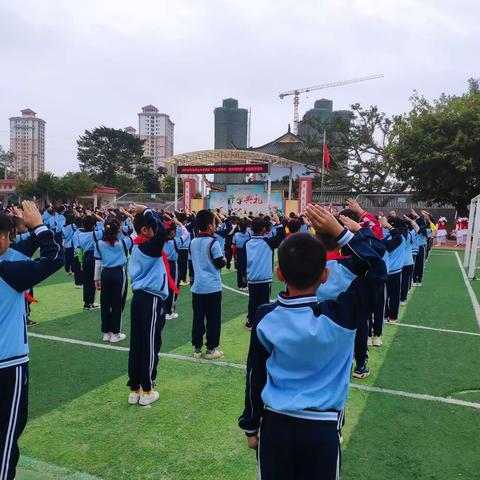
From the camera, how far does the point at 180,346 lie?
6.62 m

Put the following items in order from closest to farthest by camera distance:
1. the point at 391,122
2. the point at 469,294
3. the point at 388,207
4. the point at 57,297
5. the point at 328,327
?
the point at 328,327, the point at 57,297, the point at 469,294, the point at 388,207, the point at 391,122

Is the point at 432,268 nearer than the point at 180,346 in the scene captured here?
No

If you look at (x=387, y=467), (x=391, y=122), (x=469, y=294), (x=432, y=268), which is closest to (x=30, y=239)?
(x=387, y=467)

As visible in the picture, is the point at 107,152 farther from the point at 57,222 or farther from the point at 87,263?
the point at 87,263

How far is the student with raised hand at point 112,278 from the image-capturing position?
6648 mm

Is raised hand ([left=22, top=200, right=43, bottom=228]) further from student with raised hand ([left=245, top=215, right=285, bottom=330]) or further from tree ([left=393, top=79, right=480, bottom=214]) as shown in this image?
tree ([left=393, top=79, right=480, bottom=214])

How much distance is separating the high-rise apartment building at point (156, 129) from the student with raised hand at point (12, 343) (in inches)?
3762

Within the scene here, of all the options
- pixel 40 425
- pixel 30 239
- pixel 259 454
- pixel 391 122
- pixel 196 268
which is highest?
pixel 391 122

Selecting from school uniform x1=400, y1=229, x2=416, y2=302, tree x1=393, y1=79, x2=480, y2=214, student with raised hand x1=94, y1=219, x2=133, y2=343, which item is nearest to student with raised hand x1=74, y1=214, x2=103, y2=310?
student with raised hand x1=94, y1=219, x2=133, y2=343

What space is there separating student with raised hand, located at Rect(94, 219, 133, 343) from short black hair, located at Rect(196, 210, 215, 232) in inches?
59.5

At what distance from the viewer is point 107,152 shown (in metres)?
56.1

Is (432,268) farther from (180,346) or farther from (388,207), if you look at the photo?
(388,207)

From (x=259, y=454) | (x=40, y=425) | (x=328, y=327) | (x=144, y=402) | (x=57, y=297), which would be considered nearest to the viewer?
(x=328, y=327)

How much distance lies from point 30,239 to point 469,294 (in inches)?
414
